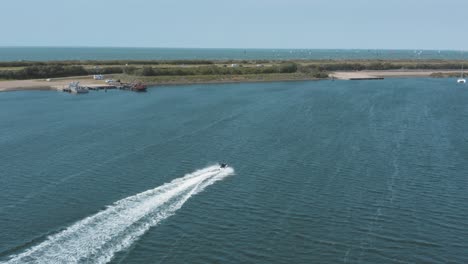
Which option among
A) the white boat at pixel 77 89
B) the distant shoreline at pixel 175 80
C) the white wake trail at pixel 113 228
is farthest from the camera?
the distant shoreline at pixel 175 80

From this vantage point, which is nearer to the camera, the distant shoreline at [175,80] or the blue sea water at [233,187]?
the blue sea water at [233,187]

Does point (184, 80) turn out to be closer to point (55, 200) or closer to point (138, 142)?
point (138, 142)

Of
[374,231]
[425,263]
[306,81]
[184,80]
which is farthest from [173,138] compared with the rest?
[306,81]

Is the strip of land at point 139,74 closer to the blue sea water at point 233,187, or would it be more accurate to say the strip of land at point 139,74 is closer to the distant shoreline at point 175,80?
the distant shoreline at point 175,80

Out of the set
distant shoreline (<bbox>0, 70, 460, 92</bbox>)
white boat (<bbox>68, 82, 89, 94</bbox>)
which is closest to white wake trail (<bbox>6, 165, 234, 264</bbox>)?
white boat (<bbox>68, 82, 89, 94</bbox>)

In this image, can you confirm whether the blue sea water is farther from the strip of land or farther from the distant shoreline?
the strip of land

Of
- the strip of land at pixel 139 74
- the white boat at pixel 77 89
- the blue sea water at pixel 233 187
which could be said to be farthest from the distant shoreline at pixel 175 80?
the blue sea water at pixel 233 187
